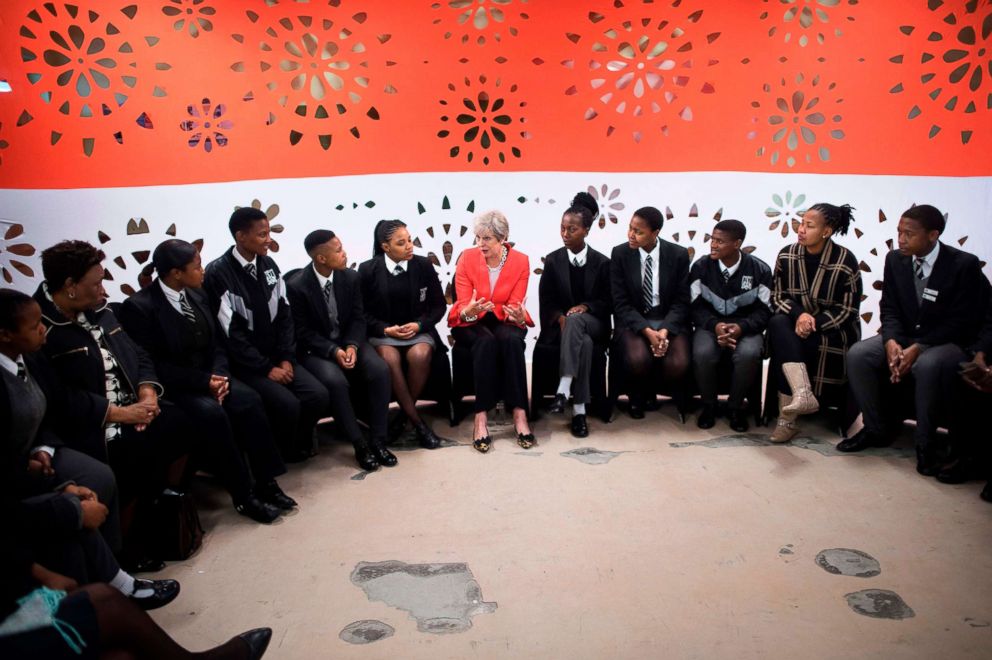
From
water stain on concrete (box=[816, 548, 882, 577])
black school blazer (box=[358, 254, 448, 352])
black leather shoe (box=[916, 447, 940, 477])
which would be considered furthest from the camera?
black school blazer (box=[358, 254, 448, 352])

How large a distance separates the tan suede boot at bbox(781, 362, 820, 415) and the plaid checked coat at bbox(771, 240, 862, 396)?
13cm

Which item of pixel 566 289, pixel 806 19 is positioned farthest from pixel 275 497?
pixel 806 19

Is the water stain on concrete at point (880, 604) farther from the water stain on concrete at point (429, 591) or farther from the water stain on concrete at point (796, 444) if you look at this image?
the water stain on concrete at point (796, 444)

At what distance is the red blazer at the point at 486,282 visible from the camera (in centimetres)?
419

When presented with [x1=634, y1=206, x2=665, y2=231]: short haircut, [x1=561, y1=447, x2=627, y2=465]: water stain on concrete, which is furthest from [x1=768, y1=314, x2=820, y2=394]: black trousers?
[x1=561, y1=447, x2=627, y2=465]: water stain on concrete

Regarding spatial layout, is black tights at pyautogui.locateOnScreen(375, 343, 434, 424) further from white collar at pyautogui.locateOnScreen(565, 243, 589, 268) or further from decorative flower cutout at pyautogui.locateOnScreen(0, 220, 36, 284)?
decorative flower cutout at pyautogui.locateOnScreen(0, 220, 36, 284)

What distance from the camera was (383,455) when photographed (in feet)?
12.1

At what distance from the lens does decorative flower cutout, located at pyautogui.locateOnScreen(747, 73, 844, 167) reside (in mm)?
4955

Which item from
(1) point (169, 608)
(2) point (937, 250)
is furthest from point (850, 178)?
(1) point (169, 608)

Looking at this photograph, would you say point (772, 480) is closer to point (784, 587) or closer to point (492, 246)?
point (784, 587)

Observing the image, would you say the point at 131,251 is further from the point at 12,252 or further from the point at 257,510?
the point at 257,510

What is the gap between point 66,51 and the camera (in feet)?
13.5

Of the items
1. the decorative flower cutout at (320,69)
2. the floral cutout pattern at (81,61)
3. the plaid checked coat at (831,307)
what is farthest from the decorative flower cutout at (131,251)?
the plaid checked coat at (831,307)

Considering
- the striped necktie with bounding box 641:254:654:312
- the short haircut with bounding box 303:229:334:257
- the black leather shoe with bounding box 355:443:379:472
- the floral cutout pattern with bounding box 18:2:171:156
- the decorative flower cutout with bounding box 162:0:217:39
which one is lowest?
the black leather shoe with bounding box 355:443:379:472
